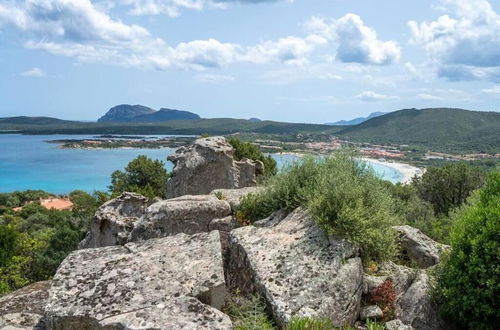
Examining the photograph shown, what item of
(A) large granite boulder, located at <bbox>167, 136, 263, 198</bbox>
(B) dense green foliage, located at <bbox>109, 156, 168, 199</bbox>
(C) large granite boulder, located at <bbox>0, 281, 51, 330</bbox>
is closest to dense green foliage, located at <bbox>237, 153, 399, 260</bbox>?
(C) large granite boulder, located at <bbox>0, 281, 51, 330</bbox>

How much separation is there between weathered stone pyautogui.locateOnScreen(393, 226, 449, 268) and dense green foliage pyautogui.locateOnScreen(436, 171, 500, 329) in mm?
2339

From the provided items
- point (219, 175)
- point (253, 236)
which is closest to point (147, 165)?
point (219, 175)

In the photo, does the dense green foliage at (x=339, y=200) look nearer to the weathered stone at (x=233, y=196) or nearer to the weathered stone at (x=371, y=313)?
the weathered stone at (x=233, y=196)

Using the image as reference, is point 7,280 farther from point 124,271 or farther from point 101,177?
point 101,177

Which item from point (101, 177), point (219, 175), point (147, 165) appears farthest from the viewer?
point (101, 177)

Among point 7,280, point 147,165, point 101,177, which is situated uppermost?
point 147,165

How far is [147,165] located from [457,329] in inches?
1542

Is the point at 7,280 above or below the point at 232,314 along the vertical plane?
below

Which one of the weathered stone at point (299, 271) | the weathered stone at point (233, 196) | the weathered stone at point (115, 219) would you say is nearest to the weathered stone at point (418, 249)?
the weathered stone at point (299, 271)

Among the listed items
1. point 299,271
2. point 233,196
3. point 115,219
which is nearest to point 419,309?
point 299,271

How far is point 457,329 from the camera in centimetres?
823

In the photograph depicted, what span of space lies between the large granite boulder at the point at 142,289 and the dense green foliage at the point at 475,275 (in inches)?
155

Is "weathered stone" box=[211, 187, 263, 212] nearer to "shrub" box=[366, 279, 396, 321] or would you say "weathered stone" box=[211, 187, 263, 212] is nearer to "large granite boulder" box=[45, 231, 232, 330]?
"large granite boulder" box=[45, 231, 232, 330]

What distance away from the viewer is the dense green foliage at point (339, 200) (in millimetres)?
8562
